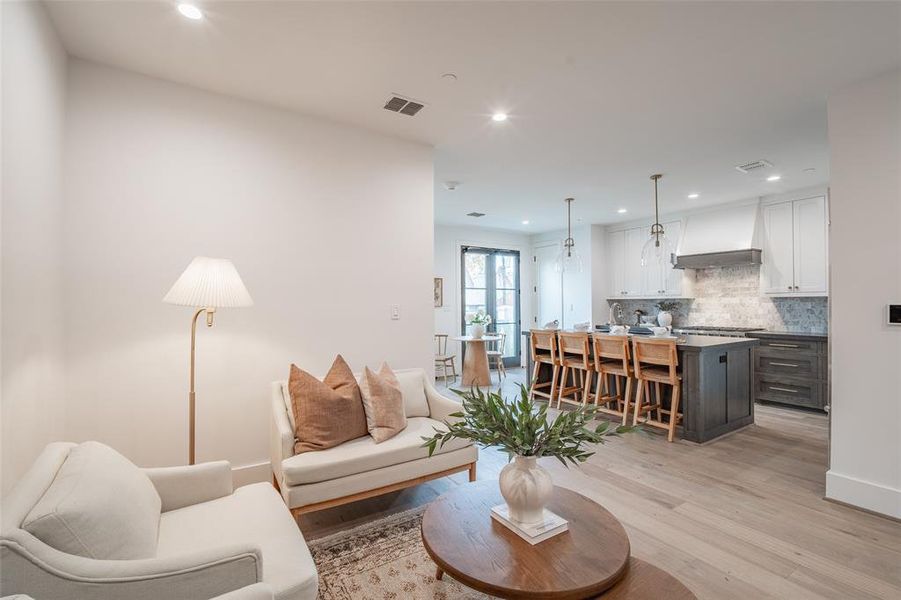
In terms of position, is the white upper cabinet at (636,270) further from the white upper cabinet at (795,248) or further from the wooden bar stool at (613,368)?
the wooden bar stool at (613,368)

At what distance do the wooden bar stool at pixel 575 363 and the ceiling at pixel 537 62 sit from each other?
206cm

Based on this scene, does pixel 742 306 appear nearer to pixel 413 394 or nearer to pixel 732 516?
pixel 732 516

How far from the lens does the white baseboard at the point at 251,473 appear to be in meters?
2.91

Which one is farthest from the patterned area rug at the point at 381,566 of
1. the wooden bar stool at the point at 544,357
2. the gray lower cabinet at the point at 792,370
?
the gray lower cabinet at the point at 792,370

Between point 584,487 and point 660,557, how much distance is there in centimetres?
83

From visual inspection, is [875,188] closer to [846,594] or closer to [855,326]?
[855,326]

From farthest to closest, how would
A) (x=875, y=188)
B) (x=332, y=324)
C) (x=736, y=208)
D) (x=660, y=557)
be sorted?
(x=736, y=208) → (x=332, y=324) → (x=875, y=188) → (x=660, y=557)

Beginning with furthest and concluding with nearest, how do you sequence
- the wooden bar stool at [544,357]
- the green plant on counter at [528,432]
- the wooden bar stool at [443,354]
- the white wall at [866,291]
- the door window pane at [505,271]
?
1. the door window pane at [505,271]
2. the wooden bar stool at [443,354]
3. the wooden bar stool at [544,357]
4. the white wall at [866,291]
5. the green plant on counter at [528,432]

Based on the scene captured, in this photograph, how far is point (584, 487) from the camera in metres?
2.95

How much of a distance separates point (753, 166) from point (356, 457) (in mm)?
4689

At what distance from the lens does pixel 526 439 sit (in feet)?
5.01

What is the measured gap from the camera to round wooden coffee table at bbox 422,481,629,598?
1300 mm

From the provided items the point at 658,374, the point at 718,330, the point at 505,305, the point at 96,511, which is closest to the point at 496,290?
the point at 505,305

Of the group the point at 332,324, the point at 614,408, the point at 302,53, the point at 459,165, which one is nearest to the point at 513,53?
the point at 302,53
